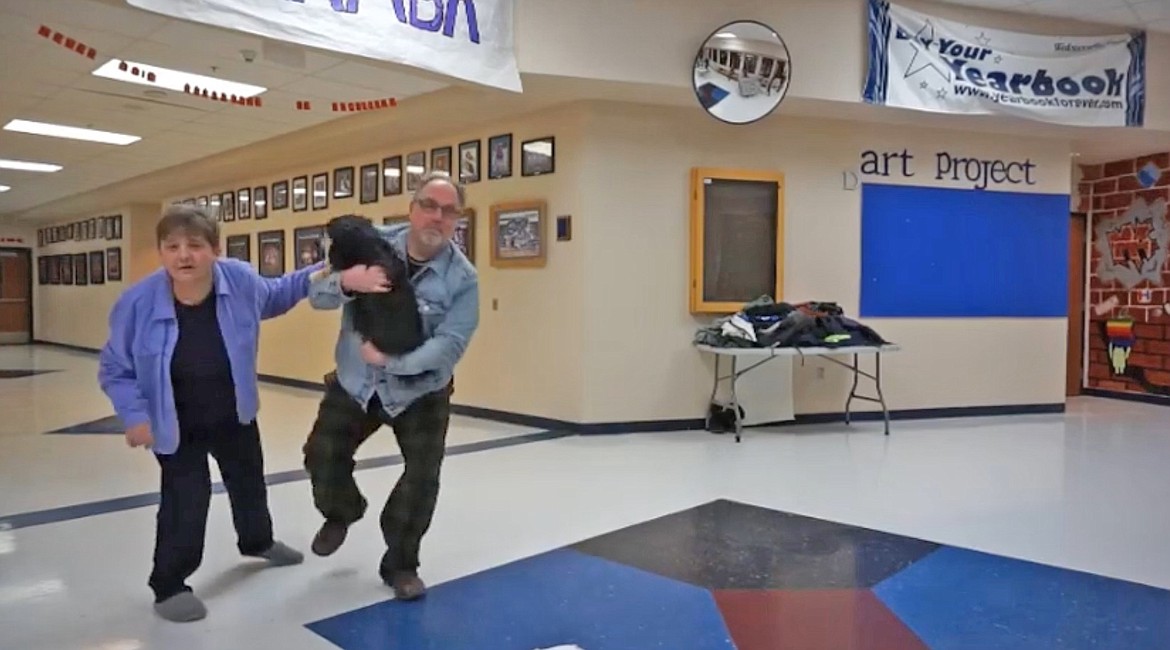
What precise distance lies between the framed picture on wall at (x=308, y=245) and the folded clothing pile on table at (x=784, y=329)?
14.5 feet

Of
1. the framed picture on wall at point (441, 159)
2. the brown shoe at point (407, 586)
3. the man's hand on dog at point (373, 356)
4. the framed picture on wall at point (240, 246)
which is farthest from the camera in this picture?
the framed picture on wall at point (240, 246)

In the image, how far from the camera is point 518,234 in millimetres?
6629

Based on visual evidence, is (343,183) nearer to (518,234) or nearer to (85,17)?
(518,234)

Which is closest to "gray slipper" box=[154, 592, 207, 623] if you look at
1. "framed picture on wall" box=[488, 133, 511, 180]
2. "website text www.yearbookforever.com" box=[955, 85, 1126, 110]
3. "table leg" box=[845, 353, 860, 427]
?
"framed picture on wall" box=[488, 133, 511, 180]

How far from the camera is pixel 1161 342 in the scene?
8.12 m

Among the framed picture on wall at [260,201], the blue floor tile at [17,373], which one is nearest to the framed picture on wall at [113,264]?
the blue floor tile at [17,373]

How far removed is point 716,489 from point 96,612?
9.42 ft

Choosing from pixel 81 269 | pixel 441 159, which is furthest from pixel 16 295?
pixel 441 159

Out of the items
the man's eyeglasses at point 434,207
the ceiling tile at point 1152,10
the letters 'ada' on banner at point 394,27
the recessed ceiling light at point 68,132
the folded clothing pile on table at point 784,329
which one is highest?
the ceiling tile at point 1152,10

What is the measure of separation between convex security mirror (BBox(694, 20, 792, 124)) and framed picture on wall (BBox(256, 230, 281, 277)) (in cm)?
563

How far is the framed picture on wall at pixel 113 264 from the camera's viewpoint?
536 inches

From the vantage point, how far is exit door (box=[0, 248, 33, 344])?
1756 centimetres

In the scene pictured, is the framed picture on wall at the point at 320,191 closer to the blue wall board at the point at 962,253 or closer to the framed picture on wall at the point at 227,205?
the framed picture on wall at the point at 227,205

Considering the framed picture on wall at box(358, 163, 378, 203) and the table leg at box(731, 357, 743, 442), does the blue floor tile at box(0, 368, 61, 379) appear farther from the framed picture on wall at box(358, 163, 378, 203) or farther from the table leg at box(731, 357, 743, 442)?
the table leg at box(731, 357, 743, 442)
